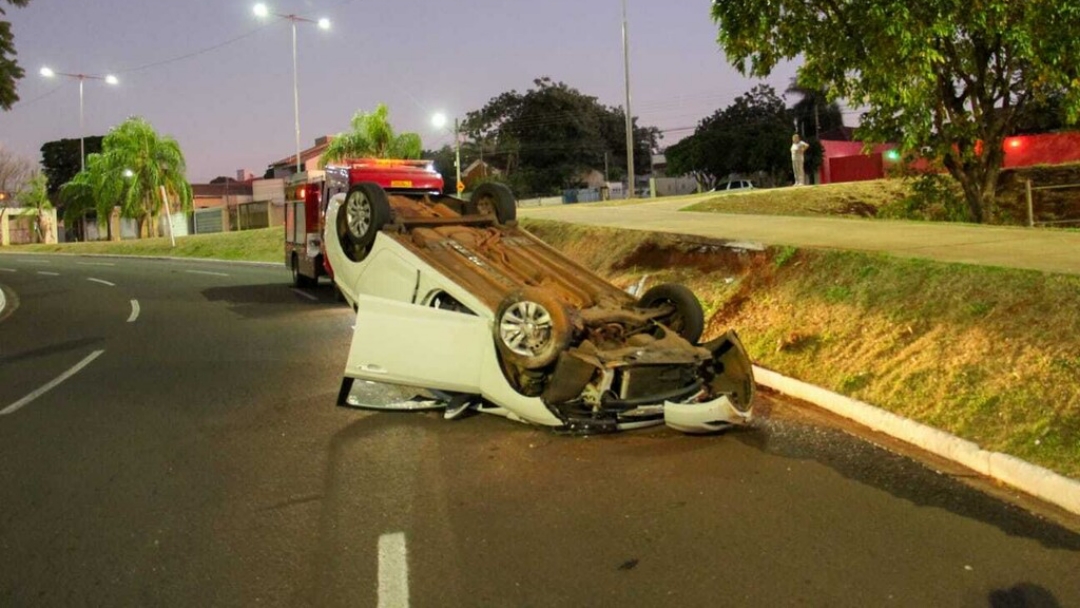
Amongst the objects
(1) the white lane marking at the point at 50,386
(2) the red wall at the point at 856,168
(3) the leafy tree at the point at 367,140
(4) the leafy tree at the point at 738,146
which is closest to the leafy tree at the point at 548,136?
(4) the leafy tree at the point at 738,146

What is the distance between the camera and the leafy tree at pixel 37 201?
61.4 m

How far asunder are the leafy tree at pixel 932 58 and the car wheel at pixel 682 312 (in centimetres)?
801

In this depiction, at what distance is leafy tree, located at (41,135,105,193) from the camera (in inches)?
3376

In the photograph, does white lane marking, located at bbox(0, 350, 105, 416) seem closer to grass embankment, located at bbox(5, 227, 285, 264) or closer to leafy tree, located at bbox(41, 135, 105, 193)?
grass embankment, located at bbox(5, 227, 285, 264)

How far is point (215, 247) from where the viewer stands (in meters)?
37.3

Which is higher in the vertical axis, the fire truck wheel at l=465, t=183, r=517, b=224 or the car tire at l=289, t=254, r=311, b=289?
the fire truck wheel at l=465, t=183, r=517, b=224

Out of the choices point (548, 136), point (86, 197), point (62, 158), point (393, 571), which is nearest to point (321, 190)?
point (393, 571)

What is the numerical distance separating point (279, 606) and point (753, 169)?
208ft

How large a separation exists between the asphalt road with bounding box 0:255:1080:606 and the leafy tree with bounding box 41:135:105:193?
8718 cm

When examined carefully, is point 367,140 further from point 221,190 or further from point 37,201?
point 221,190

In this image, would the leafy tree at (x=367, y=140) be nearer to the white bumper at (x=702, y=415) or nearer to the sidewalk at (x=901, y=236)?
the sidewalk at (x=901, y=236)

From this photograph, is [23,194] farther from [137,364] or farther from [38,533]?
[38,533]

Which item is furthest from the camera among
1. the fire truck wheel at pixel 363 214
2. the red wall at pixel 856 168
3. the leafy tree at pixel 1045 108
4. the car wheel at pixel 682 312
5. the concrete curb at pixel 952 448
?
the red wall at pixel 856 168

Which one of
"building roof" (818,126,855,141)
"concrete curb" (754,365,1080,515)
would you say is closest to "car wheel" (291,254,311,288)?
"concrete curb" (754,365,1080,515)
